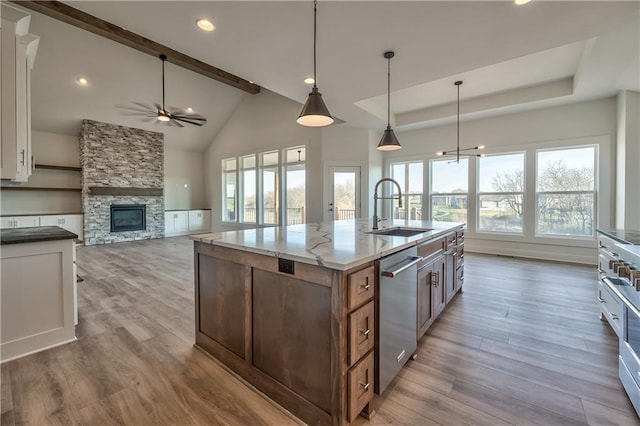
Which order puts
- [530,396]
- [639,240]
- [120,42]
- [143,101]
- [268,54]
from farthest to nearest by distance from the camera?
[143,101]
[120,42]
[268,54]
[639,240]
[530,396]

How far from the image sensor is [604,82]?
4129 millimetres

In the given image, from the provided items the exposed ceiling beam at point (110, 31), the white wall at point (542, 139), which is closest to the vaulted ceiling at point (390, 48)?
the white wall at point (542, 139)

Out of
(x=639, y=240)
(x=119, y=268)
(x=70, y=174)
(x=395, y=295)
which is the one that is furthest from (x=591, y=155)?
(x=70, y=174)

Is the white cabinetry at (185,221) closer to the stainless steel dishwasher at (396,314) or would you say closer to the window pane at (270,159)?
the window pane at (270,159)

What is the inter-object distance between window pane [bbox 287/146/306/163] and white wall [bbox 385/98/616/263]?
2928 millimetres

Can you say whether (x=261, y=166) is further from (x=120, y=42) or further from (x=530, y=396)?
(x=530, y=396)

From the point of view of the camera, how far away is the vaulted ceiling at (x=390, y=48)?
98.4 inches

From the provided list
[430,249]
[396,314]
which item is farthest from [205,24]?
[396,314]

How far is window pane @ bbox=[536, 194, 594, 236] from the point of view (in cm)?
508

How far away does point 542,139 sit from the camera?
538 cm

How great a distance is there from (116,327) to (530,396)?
338 centimetres

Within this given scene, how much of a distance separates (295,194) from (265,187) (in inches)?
52.8

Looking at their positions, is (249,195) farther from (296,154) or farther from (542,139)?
(542,139)

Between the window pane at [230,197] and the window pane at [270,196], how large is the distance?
153 centimetres
